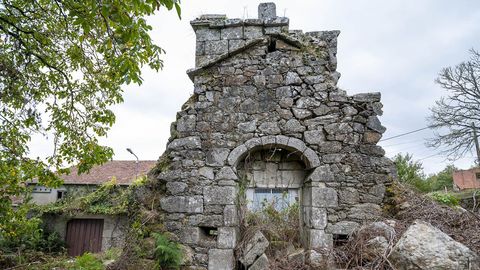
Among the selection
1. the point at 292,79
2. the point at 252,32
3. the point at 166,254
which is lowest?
the point at 166,254

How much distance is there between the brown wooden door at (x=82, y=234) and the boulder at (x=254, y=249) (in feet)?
35.5

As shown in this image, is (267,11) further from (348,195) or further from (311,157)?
(348,195)

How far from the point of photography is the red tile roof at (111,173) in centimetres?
1574

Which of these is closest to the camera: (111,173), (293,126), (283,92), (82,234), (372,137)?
(372,137)

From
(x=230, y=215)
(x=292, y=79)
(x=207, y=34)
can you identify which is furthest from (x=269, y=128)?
(x=207, y=34)

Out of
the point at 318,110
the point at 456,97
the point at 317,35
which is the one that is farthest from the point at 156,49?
the point at 456,97

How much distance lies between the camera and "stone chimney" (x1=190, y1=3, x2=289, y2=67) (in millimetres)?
6180

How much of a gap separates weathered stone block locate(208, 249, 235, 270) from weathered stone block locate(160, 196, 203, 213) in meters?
0.67

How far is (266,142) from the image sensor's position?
5570 millimetres

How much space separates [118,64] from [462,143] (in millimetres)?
16410

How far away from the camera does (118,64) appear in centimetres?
387

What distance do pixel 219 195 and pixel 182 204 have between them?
608 mm

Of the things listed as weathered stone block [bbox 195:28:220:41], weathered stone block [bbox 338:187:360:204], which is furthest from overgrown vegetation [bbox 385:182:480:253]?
weathered stone block [bbox 195:28:220:41]

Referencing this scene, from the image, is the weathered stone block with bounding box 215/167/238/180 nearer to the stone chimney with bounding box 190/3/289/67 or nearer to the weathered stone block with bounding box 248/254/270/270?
the weathered stone block with bounding box 248/254/270/270
